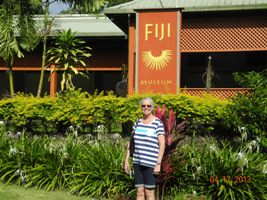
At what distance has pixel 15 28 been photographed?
1708 cm

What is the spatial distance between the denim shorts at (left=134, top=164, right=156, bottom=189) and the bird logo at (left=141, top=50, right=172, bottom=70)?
8097mm

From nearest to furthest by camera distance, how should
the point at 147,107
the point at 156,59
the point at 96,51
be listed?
the point at 147,107
the point at 156,59
the point at 96,51

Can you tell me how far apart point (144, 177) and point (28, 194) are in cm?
292

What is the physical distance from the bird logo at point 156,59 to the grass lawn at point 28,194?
6736mm

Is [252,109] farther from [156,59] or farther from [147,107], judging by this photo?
[156,59]

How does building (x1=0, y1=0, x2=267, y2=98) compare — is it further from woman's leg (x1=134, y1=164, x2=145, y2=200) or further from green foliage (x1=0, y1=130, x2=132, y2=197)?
woman's leg (x1=134, y1=164, x2=145, y2=200)

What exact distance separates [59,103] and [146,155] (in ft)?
22.5

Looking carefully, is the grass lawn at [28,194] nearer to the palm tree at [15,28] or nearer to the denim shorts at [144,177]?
the denim shorts at [144,177]

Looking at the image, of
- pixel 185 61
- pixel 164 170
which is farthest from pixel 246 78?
pixel 185 61

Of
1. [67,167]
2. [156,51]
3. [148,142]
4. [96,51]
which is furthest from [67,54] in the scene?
[148,142]

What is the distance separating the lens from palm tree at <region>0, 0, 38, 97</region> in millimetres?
16203

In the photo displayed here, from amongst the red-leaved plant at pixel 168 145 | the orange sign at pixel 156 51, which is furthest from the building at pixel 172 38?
the red-leaved plant at pixel 168 145

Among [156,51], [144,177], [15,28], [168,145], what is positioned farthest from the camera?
[15,28]

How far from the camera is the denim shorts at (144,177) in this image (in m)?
6.34
